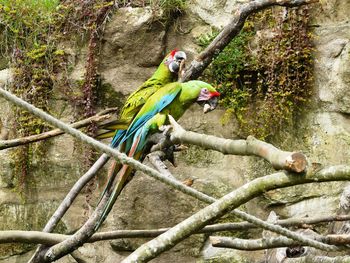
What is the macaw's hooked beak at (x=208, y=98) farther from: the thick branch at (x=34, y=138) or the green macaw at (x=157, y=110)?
the thick branch at (x=34, y=138)

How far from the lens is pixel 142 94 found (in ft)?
7.12

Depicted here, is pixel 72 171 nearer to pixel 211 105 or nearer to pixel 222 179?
pixel 222 179

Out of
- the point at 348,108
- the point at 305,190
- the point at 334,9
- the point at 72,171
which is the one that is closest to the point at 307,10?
the point at 334,9

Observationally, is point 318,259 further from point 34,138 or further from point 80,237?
point 34,138

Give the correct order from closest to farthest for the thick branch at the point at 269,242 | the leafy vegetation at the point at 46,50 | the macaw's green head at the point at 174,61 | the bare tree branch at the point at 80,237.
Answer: the thick branch at the point at 269,242 < the bare tree branch at the point at 80,237 < the macaw's green head at the point at 174,61 < the leafy vegetation at the point at 46,50

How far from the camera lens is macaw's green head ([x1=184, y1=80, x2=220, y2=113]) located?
2006mm

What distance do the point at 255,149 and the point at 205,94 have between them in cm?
80

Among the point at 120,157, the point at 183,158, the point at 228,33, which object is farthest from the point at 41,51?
the point at 120,157

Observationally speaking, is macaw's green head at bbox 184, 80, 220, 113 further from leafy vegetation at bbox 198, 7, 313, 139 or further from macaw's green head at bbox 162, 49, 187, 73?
leafy vegetation at bbox 198, 7, 313, 139

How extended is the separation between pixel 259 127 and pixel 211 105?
2.08 feet

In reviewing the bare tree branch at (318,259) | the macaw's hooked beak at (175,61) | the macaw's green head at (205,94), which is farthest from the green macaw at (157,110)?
the bare tree branch at (318,259)

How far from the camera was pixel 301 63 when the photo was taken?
2.58 metres

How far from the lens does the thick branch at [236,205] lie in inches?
47.0

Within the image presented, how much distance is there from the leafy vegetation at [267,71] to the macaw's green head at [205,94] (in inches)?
23.1
